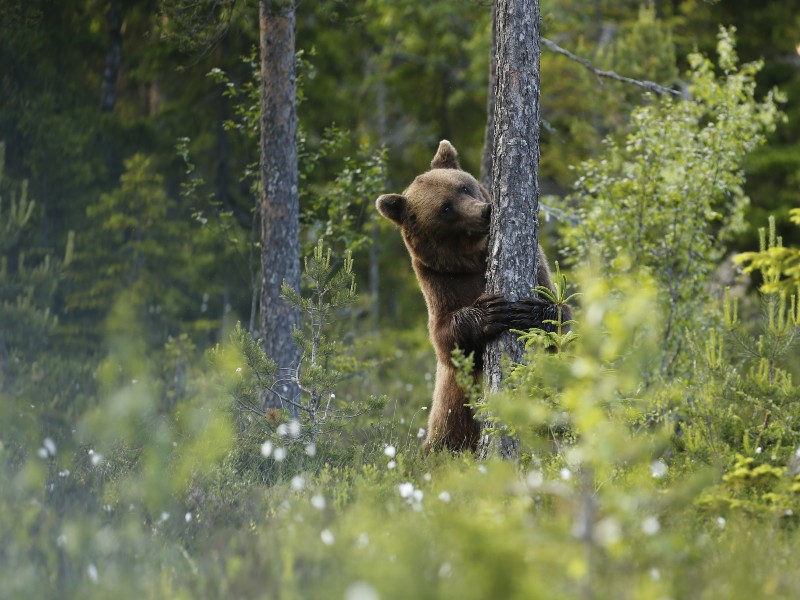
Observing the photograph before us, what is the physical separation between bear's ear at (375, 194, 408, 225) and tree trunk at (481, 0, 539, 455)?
50.2 inches

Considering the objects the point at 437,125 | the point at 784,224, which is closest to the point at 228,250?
the point at 437,125

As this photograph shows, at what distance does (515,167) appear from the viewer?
252 inches

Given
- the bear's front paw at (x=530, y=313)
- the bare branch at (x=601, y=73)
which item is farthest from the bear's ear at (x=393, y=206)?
the bare branch at (x=601, y=73)

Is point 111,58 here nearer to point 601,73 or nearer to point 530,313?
point 601,73

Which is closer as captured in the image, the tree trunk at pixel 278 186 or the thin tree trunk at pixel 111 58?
the tree trunk at pixel 278 186

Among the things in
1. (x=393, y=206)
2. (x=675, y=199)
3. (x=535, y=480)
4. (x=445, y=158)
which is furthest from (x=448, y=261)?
(x=675, y=199)

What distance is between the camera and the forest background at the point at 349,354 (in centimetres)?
367

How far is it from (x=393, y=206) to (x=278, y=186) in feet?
8.46

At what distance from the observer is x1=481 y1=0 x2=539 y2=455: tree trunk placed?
6406mm

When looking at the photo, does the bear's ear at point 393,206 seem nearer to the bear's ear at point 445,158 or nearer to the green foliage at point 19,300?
the bear's ear at point 445,158

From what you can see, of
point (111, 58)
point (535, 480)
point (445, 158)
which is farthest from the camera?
point (111, 58)

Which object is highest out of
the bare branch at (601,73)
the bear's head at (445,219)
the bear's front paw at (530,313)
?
the bare branch at (601,73)

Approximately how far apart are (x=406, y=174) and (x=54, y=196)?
889cm

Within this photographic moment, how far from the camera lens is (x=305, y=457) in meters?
6.80
